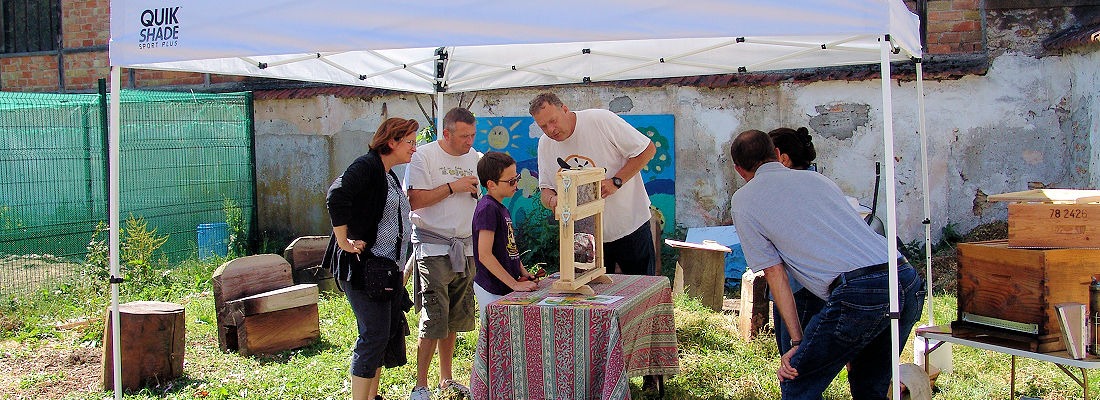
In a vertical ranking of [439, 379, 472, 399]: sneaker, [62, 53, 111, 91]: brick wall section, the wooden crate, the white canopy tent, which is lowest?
[439, 379, 472, 399]: sneaker

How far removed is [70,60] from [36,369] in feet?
27.0

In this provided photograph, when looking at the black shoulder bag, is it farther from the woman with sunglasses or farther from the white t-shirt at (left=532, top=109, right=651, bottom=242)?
the white t-shirt at (left=532, top=109, right=651, bottom=242)

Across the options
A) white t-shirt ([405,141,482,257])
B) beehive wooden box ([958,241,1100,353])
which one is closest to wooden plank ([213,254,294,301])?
white t-shirt ([405,141,482,257])

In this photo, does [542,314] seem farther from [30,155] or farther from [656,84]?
[30,155]

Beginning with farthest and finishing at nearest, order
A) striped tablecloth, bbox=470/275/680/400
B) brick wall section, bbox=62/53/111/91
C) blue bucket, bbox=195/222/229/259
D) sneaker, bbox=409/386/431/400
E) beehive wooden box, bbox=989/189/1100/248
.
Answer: brick wall section, bbox=62/53/111/91 < blue bucket, bbox=195/222/229/259 < sneaker, bbox=409/386/431/400 < striped tablecloth, bbox=470/275/680/400 < beehive wooden box, bbox=989/189/1100/248

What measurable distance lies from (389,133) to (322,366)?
208 cm

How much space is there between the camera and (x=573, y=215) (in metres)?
4.09

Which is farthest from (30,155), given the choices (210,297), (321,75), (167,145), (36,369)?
(321,75)

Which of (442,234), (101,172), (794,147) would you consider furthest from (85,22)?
(794,147)

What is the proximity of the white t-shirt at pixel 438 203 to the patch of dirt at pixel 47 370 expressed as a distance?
2.24 m

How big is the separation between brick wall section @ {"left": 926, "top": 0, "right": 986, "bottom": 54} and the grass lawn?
2.79 meters

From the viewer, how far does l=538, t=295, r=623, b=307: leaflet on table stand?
401 cm

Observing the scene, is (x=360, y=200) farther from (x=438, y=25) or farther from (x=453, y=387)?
(x=453, y=387)

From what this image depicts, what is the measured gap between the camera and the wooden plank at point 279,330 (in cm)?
596
